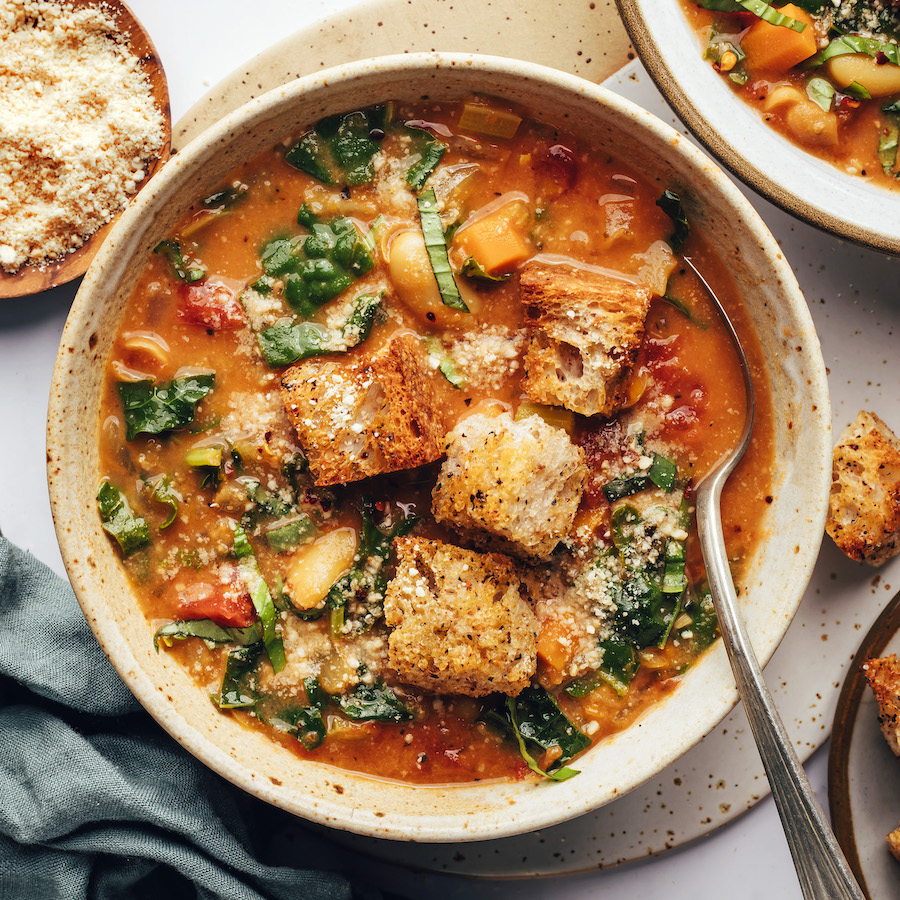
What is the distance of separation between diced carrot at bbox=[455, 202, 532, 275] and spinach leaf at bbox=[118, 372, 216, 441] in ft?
3.36

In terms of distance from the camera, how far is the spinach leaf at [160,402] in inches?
122

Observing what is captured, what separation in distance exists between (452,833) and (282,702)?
76 centimetres

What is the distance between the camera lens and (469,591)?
9.64 ft

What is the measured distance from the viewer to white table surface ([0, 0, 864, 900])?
11.5ft

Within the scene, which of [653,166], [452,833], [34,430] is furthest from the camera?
[34,430]

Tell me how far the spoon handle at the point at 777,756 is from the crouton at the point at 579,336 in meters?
0.58

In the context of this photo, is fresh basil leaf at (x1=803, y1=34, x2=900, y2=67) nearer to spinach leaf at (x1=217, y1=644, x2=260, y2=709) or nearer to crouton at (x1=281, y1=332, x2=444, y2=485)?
crouton at (x1=281, y1=332, x2=444, y2=485)

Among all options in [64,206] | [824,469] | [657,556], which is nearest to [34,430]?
[64,206]

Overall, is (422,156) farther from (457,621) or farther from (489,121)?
(457,621)

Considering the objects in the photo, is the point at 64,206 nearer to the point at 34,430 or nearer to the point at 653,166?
the point at 34,430

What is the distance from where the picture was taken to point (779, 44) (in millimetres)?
3367

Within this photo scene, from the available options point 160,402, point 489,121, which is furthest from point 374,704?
point 489,121

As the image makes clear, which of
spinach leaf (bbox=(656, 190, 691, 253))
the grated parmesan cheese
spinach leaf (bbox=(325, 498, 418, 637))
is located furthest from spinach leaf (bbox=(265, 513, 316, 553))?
spinach leaf (bbox=(656, 190, 691, 253))

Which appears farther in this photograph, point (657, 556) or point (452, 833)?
point (657, 556)
